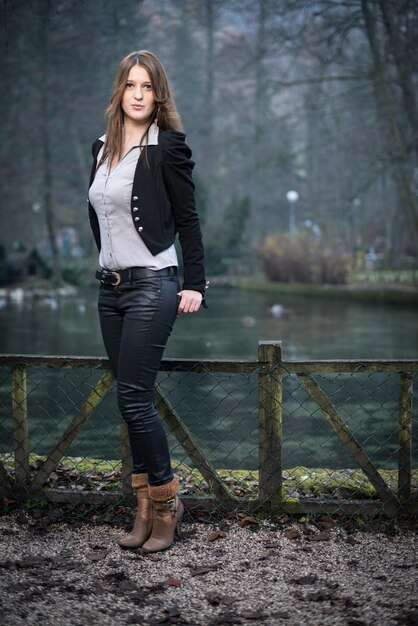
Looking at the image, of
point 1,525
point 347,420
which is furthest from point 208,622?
point 347,420

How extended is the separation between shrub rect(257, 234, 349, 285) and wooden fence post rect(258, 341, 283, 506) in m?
24.5

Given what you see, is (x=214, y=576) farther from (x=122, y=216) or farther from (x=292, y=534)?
(x=122, y=216)

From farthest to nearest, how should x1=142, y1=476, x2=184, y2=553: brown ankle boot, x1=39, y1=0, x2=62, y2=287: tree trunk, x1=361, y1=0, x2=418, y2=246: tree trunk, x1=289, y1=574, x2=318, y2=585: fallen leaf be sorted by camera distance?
x1=39, y1=0, x2=62, y2=287: tree trunk
x1=361, y1=0, x2=418, y2=246: tree trunk
x1=142, y1=476, x2=184, y2=553: brown ankle boot
x1=289, y1=574, x2=318, y2=585: fallen leaf

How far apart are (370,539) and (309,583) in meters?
0.68

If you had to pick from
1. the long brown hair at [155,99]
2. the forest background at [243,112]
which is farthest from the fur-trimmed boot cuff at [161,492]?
the forest background at [243,112]

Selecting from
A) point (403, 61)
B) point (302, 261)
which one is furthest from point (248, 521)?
point (302, 261)

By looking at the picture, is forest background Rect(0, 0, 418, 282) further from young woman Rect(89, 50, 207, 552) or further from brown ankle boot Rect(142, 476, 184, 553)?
brown ankle boot Rect(142, 476, 184, 553)

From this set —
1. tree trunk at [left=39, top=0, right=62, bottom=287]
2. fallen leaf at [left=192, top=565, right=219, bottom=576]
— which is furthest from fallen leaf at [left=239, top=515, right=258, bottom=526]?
tree trunk at [left=39, top=0, right=62, bottom=287]

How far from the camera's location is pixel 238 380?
10484 mm

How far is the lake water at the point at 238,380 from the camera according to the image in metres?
7.04

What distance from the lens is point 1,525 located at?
431 cm

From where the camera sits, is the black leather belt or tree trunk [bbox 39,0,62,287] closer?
the black leather belt

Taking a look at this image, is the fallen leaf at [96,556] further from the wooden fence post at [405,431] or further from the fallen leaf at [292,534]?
the wooden fence post at [405,431]

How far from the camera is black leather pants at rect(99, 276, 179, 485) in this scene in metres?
3.83
